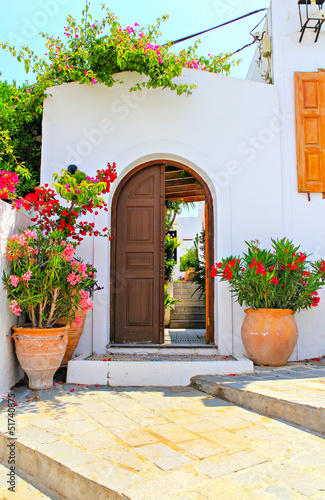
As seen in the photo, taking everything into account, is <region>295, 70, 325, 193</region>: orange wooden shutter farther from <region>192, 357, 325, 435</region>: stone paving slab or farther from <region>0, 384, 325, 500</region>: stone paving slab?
<region>0, 384, 325, 500</region>: stone paving slab

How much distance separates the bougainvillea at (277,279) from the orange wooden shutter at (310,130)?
48.5 inches

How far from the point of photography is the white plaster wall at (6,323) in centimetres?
386

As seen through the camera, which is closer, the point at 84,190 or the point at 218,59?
the point at 84,190

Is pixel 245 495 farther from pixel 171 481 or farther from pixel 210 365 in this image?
pixel 210 365

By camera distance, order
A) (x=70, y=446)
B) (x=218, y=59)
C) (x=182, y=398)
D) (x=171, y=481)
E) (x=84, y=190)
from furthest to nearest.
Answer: (x=218, y=59) → (x=84, y=190) → (x=182, y=398) → (x=70, y=446) → (x=171, y=481)

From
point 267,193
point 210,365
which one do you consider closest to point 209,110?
point 267,193

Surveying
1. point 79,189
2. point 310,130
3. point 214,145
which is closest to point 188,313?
point 214,145

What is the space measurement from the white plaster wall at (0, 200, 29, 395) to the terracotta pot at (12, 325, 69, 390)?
0.10 metres

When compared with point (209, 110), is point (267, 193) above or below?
below

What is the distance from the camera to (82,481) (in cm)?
222

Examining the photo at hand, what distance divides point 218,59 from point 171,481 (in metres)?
5.96

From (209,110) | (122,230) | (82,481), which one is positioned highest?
(209,110)

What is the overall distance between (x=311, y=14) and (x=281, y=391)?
16.7ft

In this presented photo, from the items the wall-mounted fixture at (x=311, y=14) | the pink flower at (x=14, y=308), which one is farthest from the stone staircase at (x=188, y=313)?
the wall-mounted fixture at (x=311, y=14)
